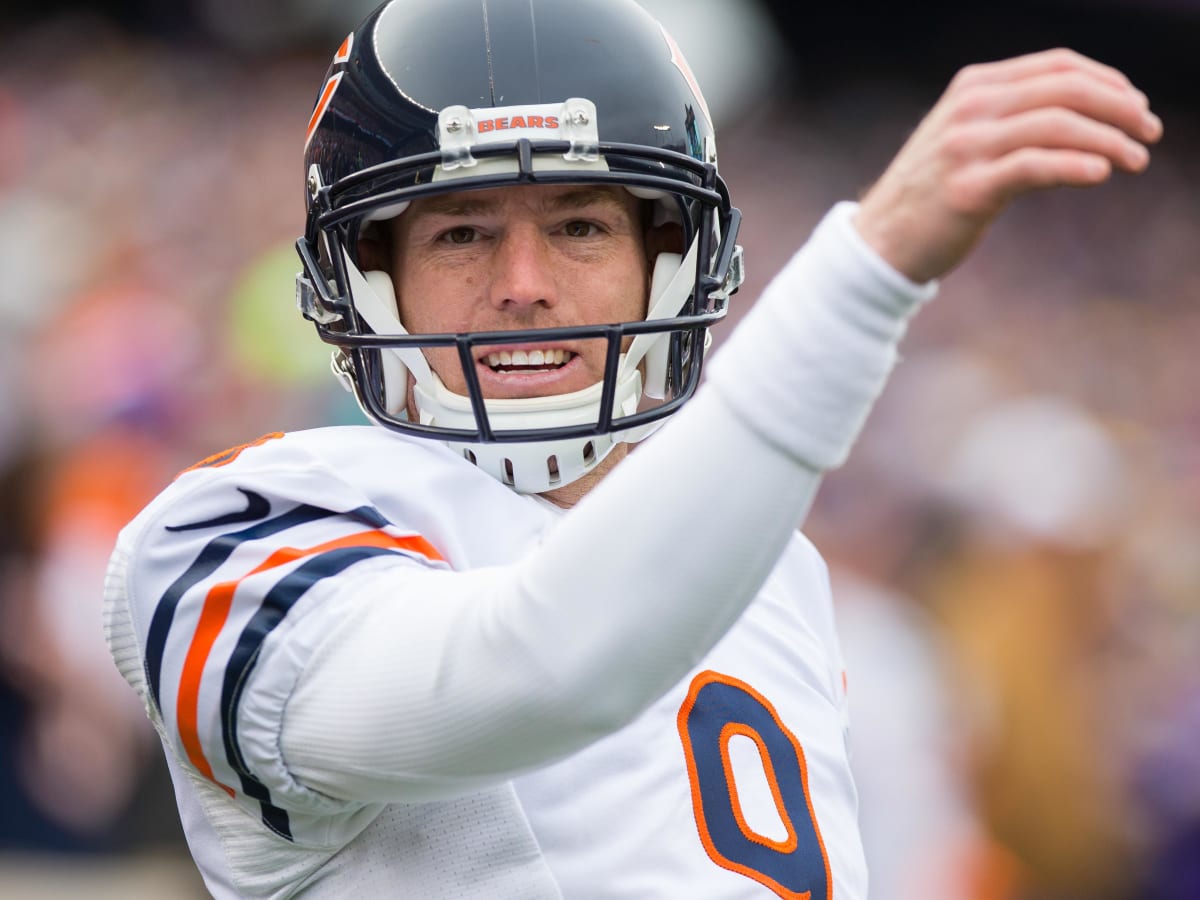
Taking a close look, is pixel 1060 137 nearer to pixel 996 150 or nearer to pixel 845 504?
pixel 996 150

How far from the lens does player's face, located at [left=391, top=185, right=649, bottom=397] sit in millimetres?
1669

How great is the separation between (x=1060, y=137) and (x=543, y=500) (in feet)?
2.79

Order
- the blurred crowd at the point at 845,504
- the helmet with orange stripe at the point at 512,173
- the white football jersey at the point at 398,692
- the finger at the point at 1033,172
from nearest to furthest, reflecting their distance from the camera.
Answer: the finger at the point at 1033,172
the white football jersey at the point at 398,692
the helmet with orange stripe at the point at 512,173
the blurred crowd at the point at 845,504

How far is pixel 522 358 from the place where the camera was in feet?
5.49

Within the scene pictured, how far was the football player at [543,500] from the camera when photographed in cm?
106

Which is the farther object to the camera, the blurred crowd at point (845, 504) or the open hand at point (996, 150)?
the blurred crowd at point (845, 504)

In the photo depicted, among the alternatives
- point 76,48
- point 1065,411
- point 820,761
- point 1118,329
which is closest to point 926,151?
point 820,761

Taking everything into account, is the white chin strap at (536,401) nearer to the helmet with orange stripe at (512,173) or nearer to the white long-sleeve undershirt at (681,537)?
the helmet with orange stripe at (512,173)

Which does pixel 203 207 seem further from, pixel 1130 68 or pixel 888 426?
pixel 1130 68

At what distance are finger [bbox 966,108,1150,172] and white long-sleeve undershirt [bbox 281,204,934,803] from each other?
11 centimetres

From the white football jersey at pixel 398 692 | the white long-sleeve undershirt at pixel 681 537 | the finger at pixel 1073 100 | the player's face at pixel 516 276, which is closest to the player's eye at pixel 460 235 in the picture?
the player's face at pixel 516 276

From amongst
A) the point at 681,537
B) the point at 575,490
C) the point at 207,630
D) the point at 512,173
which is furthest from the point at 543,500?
the point at 681,537

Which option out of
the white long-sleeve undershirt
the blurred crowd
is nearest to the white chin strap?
the white long-sleeve undershirt

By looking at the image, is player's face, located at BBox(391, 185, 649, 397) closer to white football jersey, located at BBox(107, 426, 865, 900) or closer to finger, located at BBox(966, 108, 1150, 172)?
white football jersey, located at BBox(107, 426, 865, 900)
